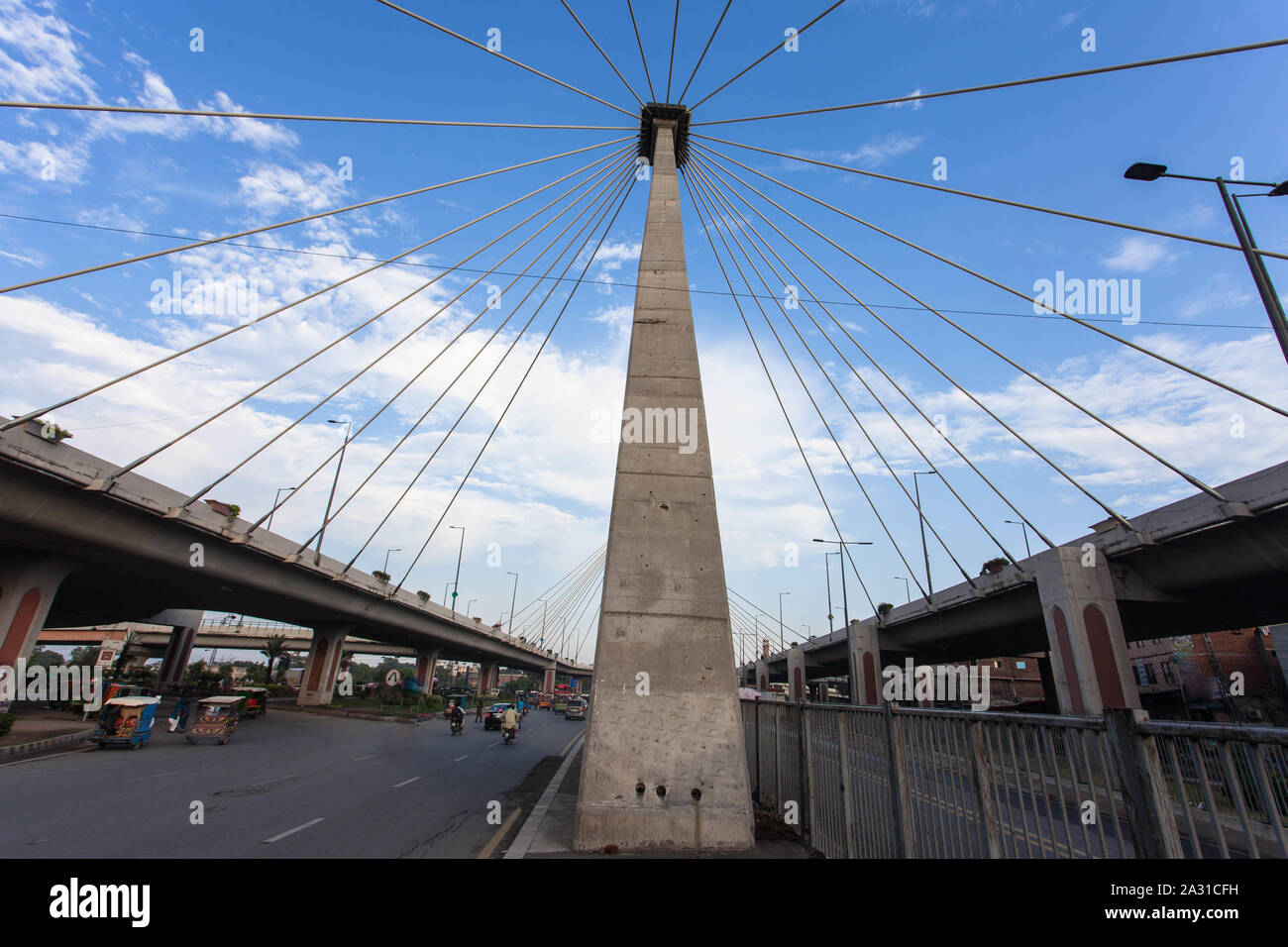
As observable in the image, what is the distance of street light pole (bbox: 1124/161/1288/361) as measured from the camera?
10812 millimetres

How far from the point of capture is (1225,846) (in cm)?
308

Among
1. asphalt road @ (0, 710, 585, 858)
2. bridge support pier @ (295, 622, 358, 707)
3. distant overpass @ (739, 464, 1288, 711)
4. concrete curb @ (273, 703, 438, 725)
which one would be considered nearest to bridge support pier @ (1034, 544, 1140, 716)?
distant overpass @ (739, 464, 1288, 711)

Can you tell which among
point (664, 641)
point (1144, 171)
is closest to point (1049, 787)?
point (664, 641)

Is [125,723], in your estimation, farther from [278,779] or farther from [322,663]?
[322,663]

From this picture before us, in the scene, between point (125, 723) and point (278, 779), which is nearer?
point (278, 779)

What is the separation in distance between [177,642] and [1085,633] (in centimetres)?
6566

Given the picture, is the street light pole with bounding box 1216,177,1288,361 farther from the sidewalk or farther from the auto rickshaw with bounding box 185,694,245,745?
the auto rickshaw with bounding box 185,694,245,745

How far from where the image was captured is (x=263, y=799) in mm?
12484

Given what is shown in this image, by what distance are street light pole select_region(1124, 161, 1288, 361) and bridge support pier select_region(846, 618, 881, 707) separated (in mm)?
29531

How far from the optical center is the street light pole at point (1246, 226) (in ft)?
35.5

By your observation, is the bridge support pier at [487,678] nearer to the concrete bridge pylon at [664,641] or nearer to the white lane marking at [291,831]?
the white lane marking at [291,831]

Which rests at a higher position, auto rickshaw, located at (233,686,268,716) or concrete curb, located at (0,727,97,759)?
auto rickshaw, located at (233,686,268,716)

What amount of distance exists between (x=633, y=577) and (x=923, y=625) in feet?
98.1
